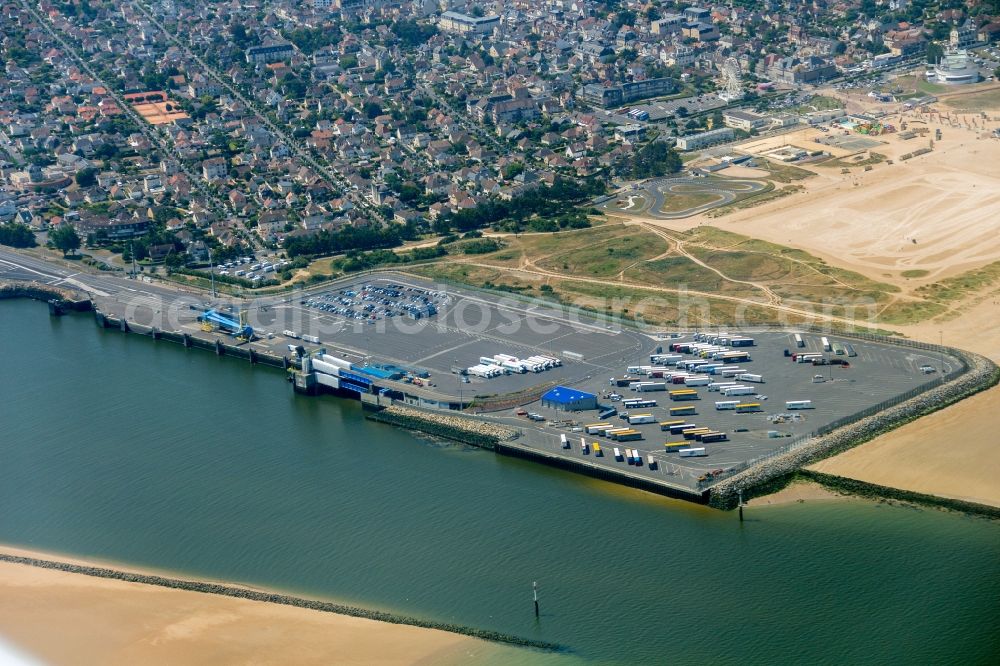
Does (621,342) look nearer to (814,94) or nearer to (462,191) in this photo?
(462,191)

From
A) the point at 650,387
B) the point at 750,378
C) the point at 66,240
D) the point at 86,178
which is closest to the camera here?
the point at 650,387

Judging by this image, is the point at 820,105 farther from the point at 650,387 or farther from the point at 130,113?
the point at 130,113

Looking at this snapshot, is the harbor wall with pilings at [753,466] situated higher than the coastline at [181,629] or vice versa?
the harbor wall with pilings at [753,466]

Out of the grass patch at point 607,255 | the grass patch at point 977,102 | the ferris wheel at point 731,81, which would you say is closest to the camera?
the grass patch at point 607,255

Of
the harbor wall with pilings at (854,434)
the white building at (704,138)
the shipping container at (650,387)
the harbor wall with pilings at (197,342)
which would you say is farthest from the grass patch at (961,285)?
the harbor wall with pilings at (197,342)

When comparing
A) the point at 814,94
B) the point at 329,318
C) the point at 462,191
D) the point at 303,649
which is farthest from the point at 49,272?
the point at 814,94

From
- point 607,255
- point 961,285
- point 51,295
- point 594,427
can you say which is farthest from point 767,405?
point 51,295

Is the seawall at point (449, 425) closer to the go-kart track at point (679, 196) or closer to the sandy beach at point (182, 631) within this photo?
the sandy beach at point (182, 631)
